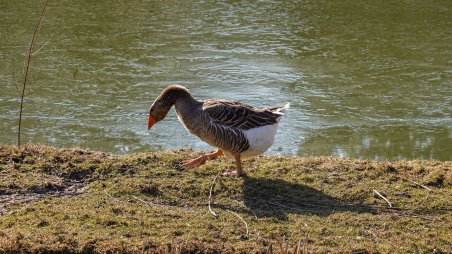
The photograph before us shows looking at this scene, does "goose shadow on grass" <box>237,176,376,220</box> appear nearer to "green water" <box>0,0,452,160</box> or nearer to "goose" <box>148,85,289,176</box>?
"goose" <box>148,85,289,176</box>

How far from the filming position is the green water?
8500 millimetres

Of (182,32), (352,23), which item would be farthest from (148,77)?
(352,23)

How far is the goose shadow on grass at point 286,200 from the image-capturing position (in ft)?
19.1

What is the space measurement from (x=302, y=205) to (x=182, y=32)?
22.1 ft

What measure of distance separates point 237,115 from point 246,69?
4.20 metres

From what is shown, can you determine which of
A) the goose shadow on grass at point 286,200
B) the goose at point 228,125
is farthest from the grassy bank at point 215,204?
the goose at point 228,125

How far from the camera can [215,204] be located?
19.5 ft

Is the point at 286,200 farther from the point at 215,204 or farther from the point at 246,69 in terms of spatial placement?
the point at 246,69

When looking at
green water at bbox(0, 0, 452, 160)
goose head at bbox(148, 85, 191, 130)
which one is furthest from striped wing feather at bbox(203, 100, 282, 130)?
green water at bbox(0, 0, 452, 160)

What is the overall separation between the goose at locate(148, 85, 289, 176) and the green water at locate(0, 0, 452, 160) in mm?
1575

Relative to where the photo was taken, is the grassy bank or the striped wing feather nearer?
the grassy bank

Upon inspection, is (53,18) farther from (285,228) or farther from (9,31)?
(285,228)

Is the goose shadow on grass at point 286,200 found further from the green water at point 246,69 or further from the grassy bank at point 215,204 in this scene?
the green water at point 246,69

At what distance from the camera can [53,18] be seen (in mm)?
12977
